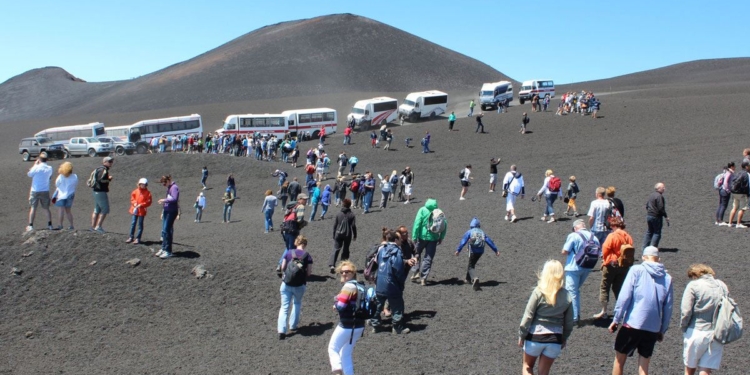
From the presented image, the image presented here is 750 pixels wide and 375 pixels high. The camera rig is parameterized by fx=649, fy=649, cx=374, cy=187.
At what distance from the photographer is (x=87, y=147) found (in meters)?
44.5

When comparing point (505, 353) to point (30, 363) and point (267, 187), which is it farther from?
point (267, 187)

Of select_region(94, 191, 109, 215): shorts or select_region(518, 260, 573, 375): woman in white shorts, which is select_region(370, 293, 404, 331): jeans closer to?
select_region(518, 260, 573, 375): woman in white shorts

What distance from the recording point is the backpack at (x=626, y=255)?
907 centimetres

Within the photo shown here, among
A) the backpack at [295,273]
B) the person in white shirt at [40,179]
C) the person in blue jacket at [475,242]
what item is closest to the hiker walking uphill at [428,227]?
the person in blue jacket at [475,242]

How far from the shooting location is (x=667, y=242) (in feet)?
50.8

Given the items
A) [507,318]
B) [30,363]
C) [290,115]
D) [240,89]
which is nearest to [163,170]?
[290,115]

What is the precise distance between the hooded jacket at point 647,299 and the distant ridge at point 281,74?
83.8m

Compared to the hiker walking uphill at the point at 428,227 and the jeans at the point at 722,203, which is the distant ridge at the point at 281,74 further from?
the hiker walking uphill at the point at 428,227

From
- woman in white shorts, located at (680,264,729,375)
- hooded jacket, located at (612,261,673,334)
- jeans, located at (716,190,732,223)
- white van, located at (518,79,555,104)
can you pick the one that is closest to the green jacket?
hooded jacket, located at (612,261,673,334)

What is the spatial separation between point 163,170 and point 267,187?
8.15m

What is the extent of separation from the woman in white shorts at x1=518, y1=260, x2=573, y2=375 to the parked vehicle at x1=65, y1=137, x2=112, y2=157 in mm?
42685

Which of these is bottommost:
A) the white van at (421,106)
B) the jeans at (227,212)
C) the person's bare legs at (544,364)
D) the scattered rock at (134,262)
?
the jeans at (227,212)

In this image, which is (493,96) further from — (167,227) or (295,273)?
(295,273)

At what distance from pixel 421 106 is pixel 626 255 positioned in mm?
45666
